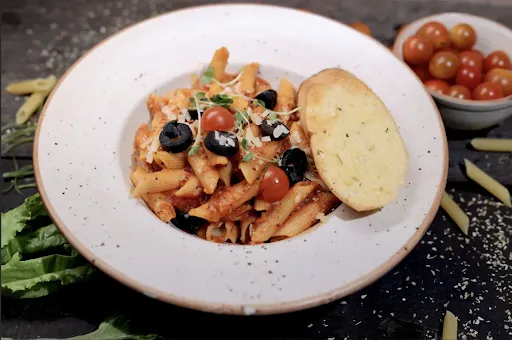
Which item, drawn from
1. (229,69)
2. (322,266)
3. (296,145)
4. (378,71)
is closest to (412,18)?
(378,71)

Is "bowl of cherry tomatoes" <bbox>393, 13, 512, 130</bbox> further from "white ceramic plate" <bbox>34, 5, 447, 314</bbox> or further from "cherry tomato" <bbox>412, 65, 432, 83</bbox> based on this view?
"white ceramic plate" <bbox>34, 5, 447, 314</bbox>

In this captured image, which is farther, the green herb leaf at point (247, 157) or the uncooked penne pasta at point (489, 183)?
the uncooked penne pasta at point (489, 183)

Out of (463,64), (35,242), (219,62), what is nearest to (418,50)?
(463,64)

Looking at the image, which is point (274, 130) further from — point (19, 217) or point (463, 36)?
point (463, 36)

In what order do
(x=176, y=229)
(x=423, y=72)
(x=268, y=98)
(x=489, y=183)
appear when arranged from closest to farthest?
1. (x=176, y=229)
2. (x=268, y=98)
3. (x=489, y=183)
4. (x=423, y=72)

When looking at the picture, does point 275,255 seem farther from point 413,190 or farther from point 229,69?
point 229,69

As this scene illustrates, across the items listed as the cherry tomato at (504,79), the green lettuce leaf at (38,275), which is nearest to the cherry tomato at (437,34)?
the cherry tomato at (504,79)

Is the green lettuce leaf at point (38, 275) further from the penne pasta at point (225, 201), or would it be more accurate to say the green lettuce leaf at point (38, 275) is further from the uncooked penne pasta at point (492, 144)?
the uncooked penne pasta at point (492, 144)

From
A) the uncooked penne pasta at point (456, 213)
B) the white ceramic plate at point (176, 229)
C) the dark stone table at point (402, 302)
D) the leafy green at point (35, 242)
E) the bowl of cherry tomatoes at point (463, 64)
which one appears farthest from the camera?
the bowl of cherry tomatoes at point (463, 64)
